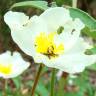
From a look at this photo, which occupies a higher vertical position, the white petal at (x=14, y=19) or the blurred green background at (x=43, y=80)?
the white petal at (x=14, y=19)

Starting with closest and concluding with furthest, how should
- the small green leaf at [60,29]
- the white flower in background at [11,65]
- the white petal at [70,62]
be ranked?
the white petal at [70,62] < the small green leaf at [60,29] < the white flower in background at [11,65]

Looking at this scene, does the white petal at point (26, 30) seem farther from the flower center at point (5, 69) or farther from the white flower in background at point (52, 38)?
the flower center at point (5, 69)

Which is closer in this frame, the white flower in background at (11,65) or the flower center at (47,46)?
the flower center at (47,46)

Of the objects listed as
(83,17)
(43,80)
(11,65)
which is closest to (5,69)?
(11,65)

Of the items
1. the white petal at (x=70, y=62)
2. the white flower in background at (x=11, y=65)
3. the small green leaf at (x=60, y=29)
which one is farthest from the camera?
the white flower in background at (x=11, y=65)

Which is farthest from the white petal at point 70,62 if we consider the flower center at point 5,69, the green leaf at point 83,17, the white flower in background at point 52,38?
the flower center at point 5,69

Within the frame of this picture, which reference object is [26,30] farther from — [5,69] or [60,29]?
[5,69]
